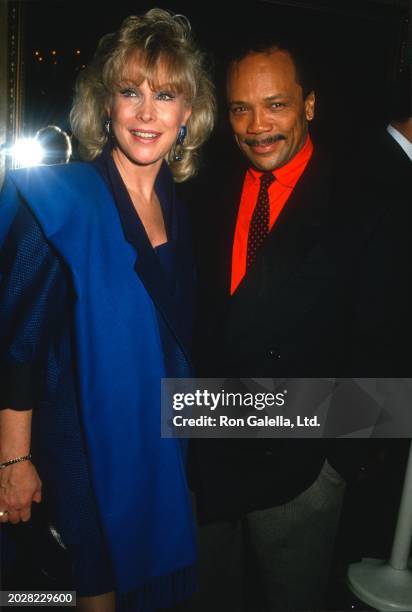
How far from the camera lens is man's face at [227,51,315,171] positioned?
4.18 ft

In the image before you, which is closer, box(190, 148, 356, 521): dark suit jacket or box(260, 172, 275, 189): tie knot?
box(190, 148, 356, 521): dark suit jacket

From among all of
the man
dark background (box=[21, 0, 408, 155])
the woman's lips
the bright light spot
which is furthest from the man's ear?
the bright light spot

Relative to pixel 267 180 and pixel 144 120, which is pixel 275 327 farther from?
pixel 144 120

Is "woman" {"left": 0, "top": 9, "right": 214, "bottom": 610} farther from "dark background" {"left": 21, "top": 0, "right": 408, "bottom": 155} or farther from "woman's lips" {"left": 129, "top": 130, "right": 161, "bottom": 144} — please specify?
"dark background" {"left": 21, "top": 0, "right": 408, "bottom": 155}

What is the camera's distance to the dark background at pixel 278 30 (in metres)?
1.64

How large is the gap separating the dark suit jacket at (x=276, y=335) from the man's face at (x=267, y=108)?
0.41ft

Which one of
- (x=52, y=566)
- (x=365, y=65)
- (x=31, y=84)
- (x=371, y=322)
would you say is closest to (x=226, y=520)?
(x=52, y=566)

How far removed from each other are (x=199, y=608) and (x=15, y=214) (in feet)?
4.56

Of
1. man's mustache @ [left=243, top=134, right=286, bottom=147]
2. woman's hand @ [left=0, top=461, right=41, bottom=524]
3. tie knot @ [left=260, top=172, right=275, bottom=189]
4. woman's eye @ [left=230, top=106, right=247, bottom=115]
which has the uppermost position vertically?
woman's eye @ [left=230, top=106, right=247, bottom=115]

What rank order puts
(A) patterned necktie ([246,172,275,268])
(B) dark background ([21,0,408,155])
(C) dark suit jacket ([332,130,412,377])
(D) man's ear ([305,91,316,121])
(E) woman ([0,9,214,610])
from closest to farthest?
(E) woman ([0,9,214,610])
(C) dark suit jacket ([332,130,412,377])
(A) patterned necktie ([246,172,275,268])
(D) man's ear ([305,91,316,121])
(B) dark background ([21,0,408,155])

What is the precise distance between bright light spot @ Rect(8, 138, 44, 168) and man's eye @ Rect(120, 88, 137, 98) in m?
0.52

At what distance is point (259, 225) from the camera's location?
50.4 inches

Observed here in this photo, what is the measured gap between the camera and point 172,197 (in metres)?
1.43

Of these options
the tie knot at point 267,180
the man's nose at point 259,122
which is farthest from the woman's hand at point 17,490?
the man's nose at point 259,122
